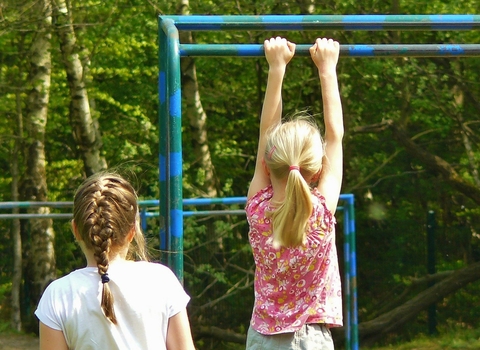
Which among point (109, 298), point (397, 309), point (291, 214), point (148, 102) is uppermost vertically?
point (148, 102)

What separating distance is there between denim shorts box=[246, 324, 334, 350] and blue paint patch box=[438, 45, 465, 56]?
40.0 inches

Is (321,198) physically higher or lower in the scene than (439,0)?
lower

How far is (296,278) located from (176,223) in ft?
1.69

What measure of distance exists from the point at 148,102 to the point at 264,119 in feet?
29.4

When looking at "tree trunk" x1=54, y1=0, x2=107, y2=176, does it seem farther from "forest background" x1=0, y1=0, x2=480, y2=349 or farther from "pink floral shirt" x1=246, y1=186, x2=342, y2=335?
"pink floral shirt" x1=246, y1=186, x2=342, y2=335

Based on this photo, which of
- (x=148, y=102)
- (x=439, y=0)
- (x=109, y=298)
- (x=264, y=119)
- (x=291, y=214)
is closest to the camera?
(x=109, y=298)

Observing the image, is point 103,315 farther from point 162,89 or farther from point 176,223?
point 162,89

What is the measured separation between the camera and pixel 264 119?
219cm

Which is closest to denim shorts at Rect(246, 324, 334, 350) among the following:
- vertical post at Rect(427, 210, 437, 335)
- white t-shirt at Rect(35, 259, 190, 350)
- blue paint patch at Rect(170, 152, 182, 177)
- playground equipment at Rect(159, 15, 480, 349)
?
white t-shirt at Rect(35, 259, 190, 350)

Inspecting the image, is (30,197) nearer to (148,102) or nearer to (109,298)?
(148,102)

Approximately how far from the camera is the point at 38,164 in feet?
32.3

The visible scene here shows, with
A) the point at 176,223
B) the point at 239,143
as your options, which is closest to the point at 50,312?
the point at 176,223

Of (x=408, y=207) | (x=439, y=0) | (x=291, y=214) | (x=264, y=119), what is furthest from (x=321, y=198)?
(x=408, y=207)

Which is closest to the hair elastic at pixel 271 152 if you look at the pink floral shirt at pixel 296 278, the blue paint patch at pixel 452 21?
the pink floral shirt at pixel 296 278
